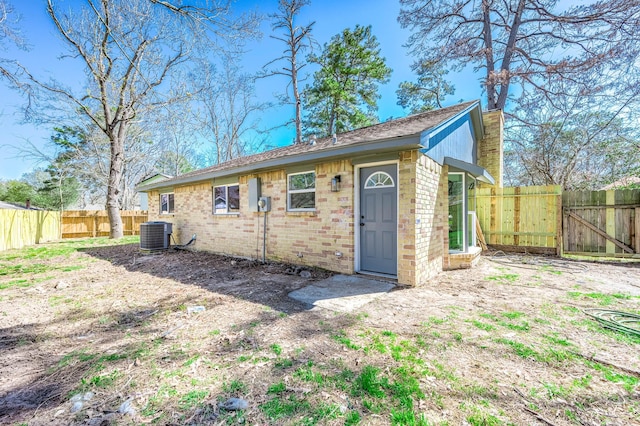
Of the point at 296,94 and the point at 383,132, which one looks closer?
the point at 383,132

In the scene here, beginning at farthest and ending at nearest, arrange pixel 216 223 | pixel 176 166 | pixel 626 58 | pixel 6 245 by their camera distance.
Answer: pixel 176 166, pixel 6 245, pixel 626 58, pixel 216 223

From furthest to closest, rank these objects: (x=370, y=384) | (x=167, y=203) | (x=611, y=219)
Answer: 1. (x=167, y=203)
2. (x=611, y=219)
3. (x=370, y=384)

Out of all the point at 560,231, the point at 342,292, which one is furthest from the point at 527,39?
the point at 342,292

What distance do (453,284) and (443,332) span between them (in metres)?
2.37

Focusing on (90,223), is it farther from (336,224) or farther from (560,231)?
(560,231)

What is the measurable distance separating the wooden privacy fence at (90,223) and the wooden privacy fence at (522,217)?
20262 millimetres

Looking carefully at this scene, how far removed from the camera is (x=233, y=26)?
18.9 feet

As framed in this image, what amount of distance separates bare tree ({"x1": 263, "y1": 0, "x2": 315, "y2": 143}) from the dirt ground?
14.5 meters

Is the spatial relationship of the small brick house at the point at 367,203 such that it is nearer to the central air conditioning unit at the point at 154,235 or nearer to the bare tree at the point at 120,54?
the central air conditioning unit at the point at 154,235

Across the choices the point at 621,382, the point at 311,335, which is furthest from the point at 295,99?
the point at 621,382

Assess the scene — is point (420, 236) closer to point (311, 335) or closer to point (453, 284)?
point (453, 284)

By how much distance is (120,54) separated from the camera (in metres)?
12.2

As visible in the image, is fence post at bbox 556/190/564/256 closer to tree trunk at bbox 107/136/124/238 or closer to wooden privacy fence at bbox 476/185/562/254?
wooden privacy fence at bbox 476/185/562/254

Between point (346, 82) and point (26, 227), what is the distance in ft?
59.9
